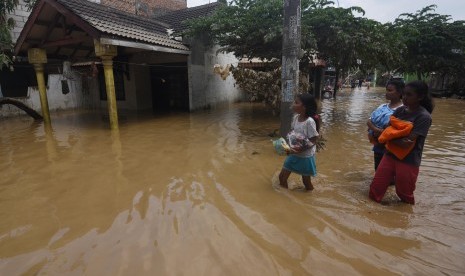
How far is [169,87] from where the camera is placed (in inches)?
588

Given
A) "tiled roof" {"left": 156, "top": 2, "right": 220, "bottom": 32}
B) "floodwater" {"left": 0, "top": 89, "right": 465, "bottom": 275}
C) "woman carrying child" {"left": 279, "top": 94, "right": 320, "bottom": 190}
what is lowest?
"floodwater" {"left": 0, "top": 89, "right": 465, "bottom": 275}

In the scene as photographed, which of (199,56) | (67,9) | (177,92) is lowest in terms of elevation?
(177,92)

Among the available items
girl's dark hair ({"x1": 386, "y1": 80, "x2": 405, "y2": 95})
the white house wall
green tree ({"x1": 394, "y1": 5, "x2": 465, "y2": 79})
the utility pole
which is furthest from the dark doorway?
green tree ({"x1": 394, "y1": 5, "x2": 465, "y2": 79})

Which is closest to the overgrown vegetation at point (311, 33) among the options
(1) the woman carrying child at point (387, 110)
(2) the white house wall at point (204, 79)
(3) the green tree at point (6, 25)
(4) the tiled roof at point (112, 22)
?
(2) the white house wall at point (204, 79)

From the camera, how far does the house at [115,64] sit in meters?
9.04

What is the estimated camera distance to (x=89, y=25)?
7.89 meters

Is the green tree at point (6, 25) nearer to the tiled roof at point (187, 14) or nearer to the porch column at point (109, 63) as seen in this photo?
the porch column at point (109, 63)

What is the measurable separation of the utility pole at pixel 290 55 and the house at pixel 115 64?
4871 mm

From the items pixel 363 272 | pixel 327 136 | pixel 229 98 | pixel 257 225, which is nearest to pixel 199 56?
pixel 229 98

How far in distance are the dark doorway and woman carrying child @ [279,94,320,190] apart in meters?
10.7

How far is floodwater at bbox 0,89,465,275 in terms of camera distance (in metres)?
2.66

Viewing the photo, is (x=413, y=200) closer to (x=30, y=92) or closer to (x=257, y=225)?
(x=257, y=225)

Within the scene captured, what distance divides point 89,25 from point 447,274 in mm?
8880

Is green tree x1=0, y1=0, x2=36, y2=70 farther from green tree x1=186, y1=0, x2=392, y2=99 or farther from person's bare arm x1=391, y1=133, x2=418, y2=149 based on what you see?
person's bare arm x1=391, y1=133, x2=418, y2=149
